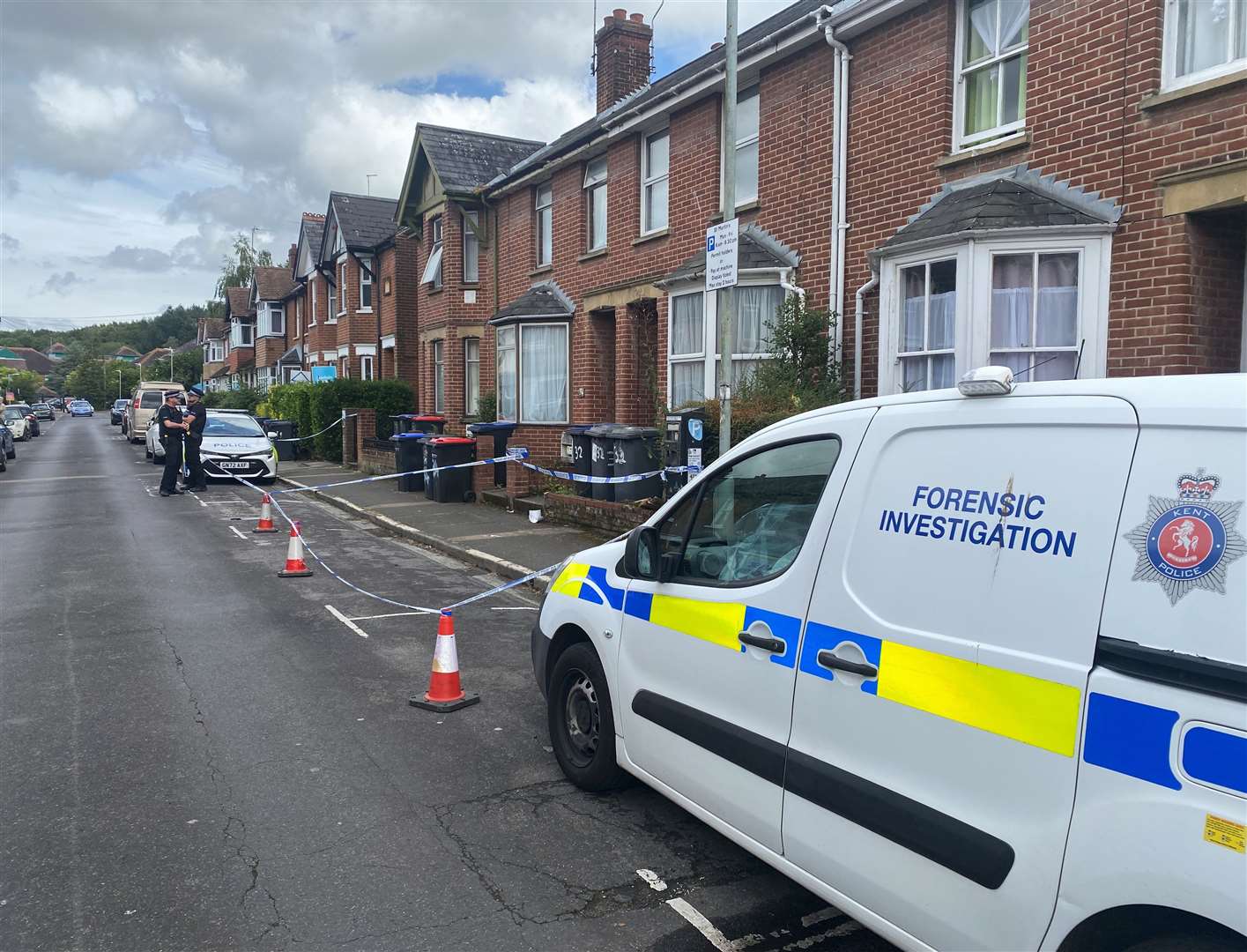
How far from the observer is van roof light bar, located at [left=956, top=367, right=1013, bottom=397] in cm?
287

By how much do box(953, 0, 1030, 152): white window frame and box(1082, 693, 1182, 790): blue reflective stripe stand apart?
877 cm

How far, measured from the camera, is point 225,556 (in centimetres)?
1195

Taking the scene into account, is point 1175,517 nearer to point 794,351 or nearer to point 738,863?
point 738,863

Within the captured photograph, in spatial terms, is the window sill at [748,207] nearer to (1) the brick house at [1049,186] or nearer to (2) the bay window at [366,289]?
(1) the brick house at [1049,186]

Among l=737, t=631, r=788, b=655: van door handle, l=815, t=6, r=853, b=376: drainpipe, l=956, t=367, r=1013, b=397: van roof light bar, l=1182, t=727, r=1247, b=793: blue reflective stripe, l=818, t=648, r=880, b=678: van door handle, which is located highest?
l=815, t=6, r=853, b=376: drainpipe

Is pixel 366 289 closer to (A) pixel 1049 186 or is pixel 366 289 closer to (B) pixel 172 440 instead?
(B) pixel 172 440

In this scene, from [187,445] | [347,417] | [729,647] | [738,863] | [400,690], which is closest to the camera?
[729,647]

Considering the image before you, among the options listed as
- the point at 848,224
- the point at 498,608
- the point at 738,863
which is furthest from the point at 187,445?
the point at 738,863

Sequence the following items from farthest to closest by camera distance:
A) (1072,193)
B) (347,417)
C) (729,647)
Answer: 1. (347,417)
2. (1072,193)
3. (729,647)

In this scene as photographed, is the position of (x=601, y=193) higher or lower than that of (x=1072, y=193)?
higher

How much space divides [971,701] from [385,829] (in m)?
2.79

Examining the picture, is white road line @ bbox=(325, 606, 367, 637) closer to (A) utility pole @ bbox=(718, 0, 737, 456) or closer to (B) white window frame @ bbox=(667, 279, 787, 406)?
(A) utility pole @ bbox=(718, 0, 737, 456)

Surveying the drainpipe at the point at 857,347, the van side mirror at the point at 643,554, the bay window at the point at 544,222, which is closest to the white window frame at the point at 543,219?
the bay window at the point at 544,222

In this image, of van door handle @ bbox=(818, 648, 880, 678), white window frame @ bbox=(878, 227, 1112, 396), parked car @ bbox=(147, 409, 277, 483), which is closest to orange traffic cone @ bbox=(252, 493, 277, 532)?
parked car @ bbox=(147, 409, 277, 483)
